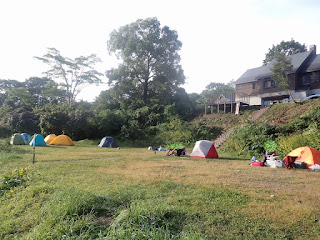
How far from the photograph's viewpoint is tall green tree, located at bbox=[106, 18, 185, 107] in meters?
30.4

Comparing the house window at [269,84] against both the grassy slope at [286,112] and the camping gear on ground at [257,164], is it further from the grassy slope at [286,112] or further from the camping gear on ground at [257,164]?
the camping gear on ground at [257,164]

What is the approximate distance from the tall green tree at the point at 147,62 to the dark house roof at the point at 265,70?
30.4 ft

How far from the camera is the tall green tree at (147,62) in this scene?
3039 centimetres

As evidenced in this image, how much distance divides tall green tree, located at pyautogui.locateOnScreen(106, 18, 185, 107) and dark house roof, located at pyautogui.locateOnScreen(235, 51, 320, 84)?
9278 millimetres

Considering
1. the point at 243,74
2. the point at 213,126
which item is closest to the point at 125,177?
the point at 213,126

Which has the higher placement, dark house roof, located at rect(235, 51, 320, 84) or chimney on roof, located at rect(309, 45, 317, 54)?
chimney on roof, located at rect(309, 45, 317, 54)

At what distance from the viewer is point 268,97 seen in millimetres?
28734

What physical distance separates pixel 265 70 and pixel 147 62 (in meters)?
16.2

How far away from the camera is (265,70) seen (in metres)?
30.6

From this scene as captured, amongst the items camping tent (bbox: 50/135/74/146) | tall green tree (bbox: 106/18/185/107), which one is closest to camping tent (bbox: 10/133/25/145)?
camping tent (bbox: 50/135/74/146)

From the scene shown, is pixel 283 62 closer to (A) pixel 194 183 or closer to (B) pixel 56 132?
(A) pixel 194 183

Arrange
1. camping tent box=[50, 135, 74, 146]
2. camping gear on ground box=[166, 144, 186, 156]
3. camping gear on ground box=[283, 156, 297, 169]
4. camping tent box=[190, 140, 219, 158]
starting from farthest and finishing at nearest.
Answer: camping tent box=[50, 135, 74, 146] < camping gear on ground box=[166, 144, 186, 156] < camping tent box=[190, 140, 219, 158] < camping gear on ground box=[283, 156, 297, 169]

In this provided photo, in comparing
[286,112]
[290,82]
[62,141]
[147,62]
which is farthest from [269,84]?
[62,141]

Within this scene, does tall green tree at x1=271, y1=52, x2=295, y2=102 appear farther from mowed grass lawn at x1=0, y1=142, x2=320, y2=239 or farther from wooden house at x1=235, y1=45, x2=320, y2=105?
mowed grass lawn at x1=0, y1=142, x2=320, y2=239
